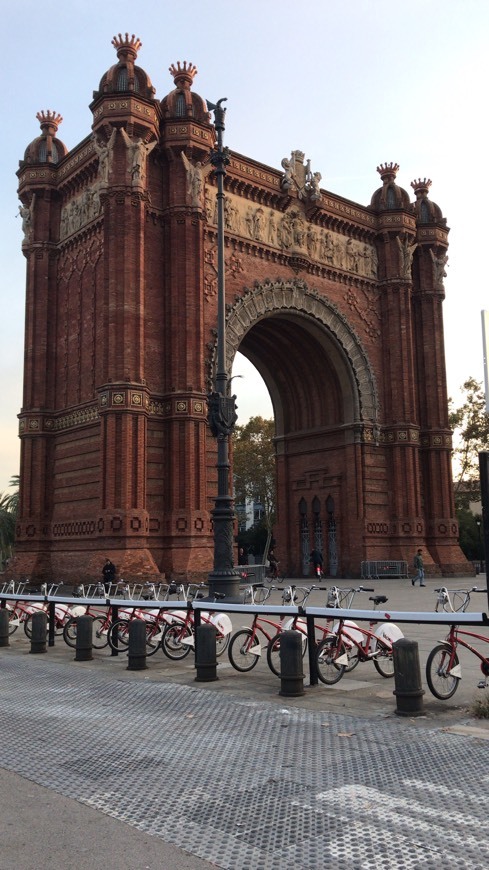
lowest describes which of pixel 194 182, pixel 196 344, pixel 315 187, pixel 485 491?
pixel 485 491

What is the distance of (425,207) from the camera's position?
43.7m

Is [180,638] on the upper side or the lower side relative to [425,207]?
lower

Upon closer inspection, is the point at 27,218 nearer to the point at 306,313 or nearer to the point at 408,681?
the point at 306,313

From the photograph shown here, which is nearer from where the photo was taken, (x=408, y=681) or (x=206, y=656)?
(x=408, y=681)

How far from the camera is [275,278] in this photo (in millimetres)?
36250

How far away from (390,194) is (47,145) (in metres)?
18.4

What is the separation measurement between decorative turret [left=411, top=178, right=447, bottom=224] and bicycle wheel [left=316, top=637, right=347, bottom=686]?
3683cm

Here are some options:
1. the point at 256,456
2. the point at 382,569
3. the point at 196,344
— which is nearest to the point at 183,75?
the point at 196,344

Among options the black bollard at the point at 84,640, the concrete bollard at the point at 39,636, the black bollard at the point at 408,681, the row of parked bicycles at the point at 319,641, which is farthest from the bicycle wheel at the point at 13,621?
the black bollard at the point at 408,681

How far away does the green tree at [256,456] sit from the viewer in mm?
63250

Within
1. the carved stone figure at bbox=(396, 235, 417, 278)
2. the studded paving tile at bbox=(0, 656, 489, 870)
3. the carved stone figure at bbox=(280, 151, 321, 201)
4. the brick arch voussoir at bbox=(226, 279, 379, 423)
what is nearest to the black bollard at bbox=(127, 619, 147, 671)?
the studded paving tile at bbox=(0, 656, 489, 870)

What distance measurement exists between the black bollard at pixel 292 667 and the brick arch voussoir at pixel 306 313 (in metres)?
23.9

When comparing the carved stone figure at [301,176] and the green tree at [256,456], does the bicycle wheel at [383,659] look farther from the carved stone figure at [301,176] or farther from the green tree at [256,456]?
the green tree at [256,456]

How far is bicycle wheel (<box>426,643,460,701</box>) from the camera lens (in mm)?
9016
